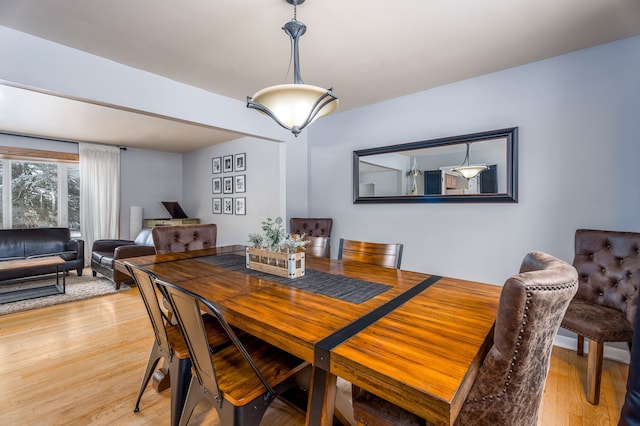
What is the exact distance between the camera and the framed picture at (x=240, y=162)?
507 cm

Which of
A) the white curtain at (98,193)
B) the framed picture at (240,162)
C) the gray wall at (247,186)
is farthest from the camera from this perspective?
the white curtain at (98,193)

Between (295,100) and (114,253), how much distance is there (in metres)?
3.75

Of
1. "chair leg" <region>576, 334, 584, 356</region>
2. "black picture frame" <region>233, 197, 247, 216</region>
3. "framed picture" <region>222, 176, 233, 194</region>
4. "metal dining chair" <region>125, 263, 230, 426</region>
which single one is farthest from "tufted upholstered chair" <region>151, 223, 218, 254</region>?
"chair leg" <region>576, 334, 584, 356</region>

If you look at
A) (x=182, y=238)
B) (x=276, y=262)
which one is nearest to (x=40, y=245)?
(x=182, y=238)

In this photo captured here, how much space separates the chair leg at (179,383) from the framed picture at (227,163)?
4.37 m

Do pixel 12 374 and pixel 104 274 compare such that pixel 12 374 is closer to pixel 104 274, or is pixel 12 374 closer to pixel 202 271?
pixel 202 271

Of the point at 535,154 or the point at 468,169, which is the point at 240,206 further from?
the point at 535,154

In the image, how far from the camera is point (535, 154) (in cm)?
240

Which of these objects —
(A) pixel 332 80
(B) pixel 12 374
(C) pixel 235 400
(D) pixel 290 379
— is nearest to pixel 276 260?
(D) pixel 290 379

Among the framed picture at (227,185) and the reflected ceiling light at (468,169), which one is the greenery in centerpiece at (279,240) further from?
the framed picture at (227,185)

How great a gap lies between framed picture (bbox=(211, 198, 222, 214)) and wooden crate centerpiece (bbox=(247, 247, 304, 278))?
13.3ft

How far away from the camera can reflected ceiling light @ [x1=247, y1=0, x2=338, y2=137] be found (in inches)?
60.2

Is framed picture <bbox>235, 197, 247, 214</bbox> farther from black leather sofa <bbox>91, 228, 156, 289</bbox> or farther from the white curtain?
the white curtain

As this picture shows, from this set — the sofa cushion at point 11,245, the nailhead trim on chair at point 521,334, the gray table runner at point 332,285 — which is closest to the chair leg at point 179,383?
the gray table runner at point 332,285
